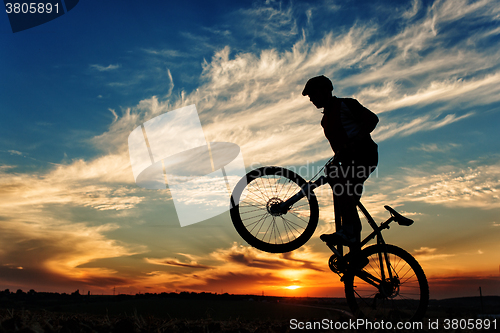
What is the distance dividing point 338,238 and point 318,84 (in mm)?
2574

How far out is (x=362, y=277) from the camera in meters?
5.23

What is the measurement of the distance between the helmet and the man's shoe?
2399 millimetres

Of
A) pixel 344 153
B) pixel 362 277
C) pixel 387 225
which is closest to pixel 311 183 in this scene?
pixel 344 153

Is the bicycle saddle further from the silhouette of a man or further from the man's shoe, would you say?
the man's shoe

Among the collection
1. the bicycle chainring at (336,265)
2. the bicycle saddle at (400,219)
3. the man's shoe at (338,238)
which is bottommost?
the bicycle chainring at (336,265)

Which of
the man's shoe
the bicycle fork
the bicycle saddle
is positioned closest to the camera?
the man's shoe

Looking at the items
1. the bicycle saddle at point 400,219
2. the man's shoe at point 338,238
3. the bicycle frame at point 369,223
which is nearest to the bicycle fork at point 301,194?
the bicycle frame at point 369,223

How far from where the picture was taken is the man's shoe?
4.85m

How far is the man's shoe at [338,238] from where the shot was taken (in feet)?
15.9

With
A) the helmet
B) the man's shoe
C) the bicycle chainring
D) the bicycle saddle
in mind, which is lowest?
the bicycle chainring

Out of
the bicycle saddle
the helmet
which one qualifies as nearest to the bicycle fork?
the bicycle saddle

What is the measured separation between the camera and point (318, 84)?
515cm

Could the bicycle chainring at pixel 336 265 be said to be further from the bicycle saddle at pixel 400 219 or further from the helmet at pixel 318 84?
the helmet at pixel 318 84

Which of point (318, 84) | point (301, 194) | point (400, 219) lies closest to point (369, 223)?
point (400, 219)
